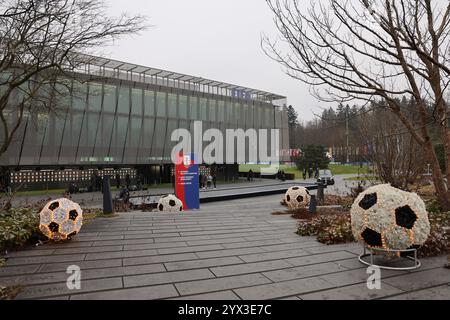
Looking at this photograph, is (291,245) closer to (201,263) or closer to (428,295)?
(201,263)

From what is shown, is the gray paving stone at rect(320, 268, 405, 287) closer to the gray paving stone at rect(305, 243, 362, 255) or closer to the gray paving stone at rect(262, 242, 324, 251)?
the gray paving stone at rect(305, 243, 362, 255)

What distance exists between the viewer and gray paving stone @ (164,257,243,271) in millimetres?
5215

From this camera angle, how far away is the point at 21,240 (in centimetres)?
638

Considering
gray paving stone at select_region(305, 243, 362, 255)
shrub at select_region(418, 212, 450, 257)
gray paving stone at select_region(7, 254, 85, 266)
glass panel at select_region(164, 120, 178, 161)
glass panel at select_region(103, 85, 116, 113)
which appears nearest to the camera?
gray paving stone at select_region(7, 254, 85, 266)

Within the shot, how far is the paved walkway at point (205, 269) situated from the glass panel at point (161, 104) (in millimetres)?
33147

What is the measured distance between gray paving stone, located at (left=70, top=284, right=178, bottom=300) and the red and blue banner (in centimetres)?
1257

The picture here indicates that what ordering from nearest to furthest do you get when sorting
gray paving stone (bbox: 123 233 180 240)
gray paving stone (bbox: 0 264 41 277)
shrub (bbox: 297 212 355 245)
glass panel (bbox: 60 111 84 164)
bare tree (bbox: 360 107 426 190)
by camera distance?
1. gray paving stone (bbox: 0 264 41 277)
2. shrub (bbox: 297 212 355 245)
3. gray paving stone (bbox: 123 233 180 240)
4. bare tree (bbox: 360 107 426 190)
5. glass panel (bbox: 60 111 84 164)

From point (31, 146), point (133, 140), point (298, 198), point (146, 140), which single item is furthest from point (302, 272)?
point (146, 140)

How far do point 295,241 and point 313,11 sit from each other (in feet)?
19.5

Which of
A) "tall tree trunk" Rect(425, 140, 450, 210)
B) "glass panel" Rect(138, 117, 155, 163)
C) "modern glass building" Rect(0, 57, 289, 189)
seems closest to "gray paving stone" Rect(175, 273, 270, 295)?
"tall tree trunk" Rect(425, 140, 450, 210)

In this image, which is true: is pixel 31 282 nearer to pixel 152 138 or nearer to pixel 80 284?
pixel 80 284

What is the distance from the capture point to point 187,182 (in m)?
16.9

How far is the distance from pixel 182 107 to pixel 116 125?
9.50 meters
